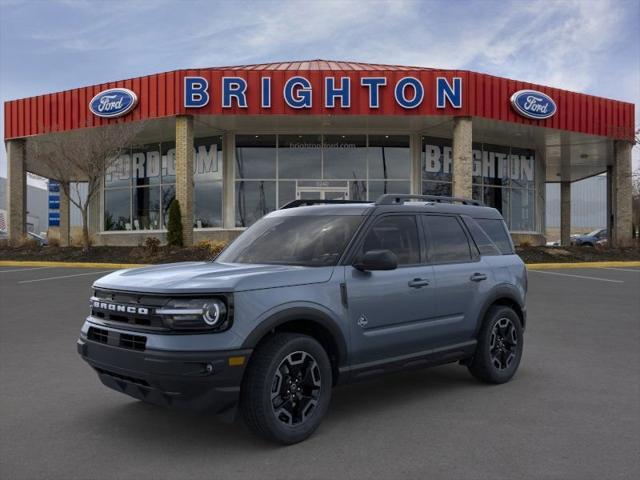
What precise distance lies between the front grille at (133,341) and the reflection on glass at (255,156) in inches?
830

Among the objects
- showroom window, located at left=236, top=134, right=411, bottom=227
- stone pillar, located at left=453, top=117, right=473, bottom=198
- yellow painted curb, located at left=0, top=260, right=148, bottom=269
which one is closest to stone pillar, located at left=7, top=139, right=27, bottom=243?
yellow painted curb, located at left=0, top=260, right=148, bottom=269

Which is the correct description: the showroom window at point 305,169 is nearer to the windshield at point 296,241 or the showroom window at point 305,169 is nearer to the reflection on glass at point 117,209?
the reflection on glass at point 117,209

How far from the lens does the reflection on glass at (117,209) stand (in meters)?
27.3

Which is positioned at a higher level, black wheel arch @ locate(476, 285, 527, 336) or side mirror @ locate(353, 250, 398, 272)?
side mirror @ locate(353, 250, 398, 272)

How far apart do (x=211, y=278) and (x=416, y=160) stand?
2211 centimetres

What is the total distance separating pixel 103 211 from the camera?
1104 inches

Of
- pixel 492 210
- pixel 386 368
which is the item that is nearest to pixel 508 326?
pixel 492 210

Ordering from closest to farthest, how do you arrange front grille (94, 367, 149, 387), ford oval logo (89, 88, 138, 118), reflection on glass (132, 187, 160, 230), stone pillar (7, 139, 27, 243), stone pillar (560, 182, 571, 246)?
front grille (94, 367, 149, 387), ford oval logo (89, 88, 138, 118), stone pillar (7, 139, 27, 243), reflection on glass (132, 187, 160, 230), stone pillar (560, 182, 571, 246)

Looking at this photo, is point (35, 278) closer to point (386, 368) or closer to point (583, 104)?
point (386, 368)

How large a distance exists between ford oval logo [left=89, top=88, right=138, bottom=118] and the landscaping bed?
5.17 metres

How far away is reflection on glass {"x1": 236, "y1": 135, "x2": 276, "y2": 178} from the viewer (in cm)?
2495

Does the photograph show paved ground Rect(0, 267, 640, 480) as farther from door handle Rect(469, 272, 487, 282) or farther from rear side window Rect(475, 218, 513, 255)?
rear side window Rect(475, 218, 513, 255)

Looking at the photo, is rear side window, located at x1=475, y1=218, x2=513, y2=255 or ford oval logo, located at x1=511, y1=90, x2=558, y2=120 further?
ford oval logo, located at x1=511, y1=90, x2=558, y2=120

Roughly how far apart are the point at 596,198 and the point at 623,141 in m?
52.4
